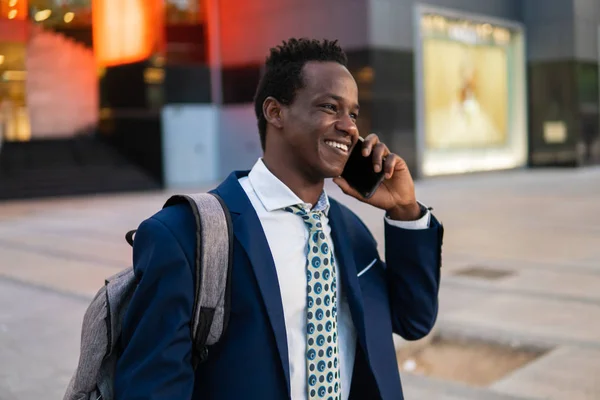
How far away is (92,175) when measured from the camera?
66.9 feet

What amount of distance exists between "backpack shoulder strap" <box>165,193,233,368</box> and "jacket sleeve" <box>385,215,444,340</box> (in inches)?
23.3

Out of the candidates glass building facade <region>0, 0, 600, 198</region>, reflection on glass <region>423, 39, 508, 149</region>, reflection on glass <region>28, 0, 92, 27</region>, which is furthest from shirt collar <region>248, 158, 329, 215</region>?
reflection on glass <region>28, 0, 92, 27</region>

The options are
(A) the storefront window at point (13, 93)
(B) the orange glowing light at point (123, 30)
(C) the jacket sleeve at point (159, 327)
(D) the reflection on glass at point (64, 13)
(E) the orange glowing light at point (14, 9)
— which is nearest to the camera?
(C) the jacket sleeve at point (159, 327)

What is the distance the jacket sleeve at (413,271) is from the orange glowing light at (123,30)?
65.0 ft

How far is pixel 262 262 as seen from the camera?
6.01 ft

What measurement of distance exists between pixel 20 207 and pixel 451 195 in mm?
9417

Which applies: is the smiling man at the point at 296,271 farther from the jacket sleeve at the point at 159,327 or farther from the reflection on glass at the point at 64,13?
the reflection on glass at the point at 64,13

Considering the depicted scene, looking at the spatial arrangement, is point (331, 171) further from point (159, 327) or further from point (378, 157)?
point (159, 327)

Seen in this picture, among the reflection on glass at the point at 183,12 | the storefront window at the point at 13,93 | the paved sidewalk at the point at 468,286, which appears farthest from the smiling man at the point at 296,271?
the storefront window at the point at 13,93

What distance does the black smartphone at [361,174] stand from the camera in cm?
208

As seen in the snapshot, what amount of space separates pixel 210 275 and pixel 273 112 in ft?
1.57

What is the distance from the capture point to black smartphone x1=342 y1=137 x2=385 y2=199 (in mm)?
2080

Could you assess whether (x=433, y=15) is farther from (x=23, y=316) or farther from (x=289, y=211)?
(x=289, y=211)

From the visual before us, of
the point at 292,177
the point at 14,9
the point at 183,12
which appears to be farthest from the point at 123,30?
the point at 292,177
